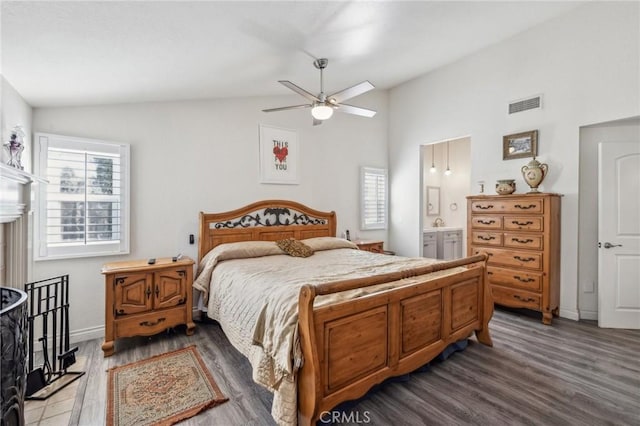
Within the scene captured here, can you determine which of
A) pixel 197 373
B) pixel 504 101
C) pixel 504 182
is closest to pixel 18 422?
pixel 197 373

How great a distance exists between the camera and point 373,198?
5.81 m

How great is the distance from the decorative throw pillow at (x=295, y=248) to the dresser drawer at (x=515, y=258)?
8.05 feet

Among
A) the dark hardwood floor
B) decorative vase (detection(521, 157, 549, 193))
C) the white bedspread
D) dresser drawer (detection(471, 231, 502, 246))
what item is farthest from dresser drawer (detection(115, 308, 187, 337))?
decorative vase (detection(521, 157, 549, 193))

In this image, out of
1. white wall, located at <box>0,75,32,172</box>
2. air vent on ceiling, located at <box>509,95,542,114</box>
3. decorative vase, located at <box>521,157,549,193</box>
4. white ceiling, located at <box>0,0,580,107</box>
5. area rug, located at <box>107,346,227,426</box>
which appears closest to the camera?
white ceiling, located at <box>0,0,580,107</box>

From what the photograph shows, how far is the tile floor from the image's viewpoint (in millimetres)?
1979

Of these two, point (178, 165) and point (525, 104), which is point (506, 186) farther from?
point (178, 165)

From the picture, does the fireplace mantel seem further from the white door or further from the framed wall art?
the white door

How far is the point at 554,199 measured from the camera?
3.65m

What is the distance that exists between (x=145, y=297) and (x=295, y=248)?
1752mm

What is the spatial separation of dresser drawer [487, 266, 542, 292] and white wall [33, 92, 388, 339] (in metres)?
2.73

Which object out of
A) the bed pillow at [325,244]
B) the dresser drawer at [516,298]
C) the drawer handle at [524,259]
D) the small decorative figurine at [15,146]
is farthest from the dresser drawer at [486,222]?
the small decorative figurine at [15,146]

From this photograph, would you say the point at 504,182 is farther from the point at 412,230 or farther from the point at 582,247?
the point at 412,230

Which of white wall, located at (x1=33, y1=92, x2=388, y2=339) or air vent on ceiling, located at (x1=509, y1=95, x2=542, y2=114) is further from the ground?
air vent on ceiling, located at (x1=509, y1=95, x2=542, y2=114)

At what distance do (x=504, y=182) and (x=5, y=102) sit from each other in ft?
17.6
